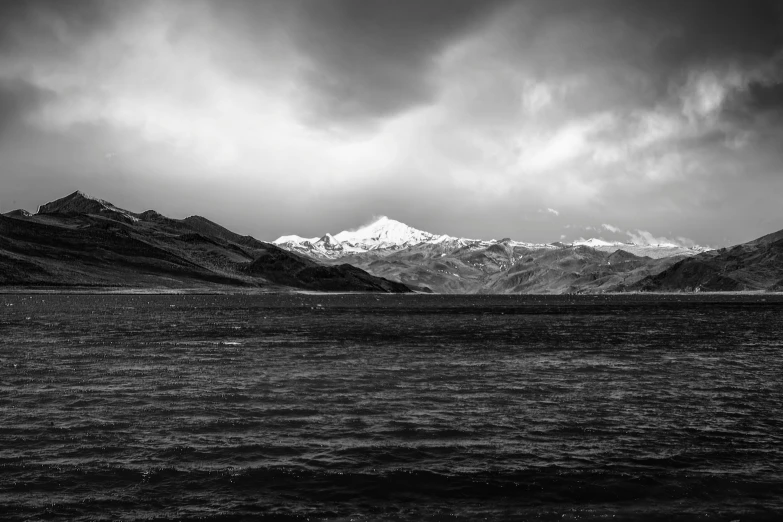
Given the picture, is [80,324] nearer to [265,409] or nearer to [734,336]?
[265,409]

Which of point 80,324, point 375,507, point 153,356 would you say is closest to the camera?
point 375,507

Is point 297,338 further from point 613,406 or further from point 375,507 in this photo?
point 375,507

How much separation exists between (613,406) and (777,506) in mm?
16036

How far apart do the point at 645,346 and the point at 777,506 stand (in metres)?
56.9

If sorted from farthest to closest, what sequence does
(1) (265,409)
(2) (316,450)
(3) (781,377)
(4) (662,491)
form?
(3) (781,377) → (1) (265,409) → (2) (316,450) → (4) (662,491)

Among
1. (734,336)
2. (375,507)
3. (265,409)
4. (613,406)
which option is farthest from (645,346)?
(375,507)

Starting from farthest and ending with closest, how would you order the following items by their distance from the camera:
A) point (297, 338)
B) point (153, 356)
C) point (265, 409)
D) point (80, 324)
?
1. point (80, 324)
2. point (297, 338)
3. point (153, 356)
4. point (265, 409)

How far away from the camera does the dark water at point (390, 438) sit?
21344 millimetres

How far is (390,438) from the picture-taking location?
29.5 metres

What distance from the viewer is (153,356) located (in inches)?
2437

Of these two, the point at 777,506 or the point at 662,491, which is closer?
the point at 777,506

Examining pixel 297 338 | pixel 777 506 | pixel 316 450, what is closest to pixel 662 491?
pixel 777 506

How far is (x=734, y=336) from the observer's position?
9025 cm

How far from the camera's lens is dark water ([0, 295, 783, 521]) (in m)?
21.3
